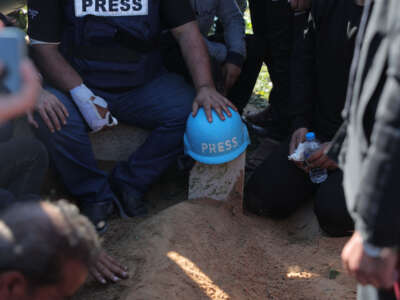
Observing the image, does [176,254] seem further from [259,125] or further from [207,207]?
[259,125]

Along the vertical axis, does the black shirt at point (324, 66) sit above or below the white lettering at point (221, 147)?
above

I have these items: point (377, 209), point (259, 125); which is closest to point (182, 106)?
point (259, 125)

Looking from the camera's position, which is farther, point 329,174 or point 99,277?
point 329,174

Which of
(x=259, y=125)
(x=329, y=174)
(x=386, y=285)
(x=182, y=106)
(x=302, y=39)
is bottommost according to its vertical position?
(x=259, y=125)

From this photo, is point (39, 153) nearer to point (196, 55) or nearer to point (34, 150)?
point (34, 150)

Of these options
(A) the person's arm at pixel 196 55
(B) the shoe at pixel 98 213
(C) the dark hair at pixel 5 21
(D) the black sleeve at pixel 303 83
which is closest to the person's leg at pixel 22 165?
(B) the shoe at pixel 98 213

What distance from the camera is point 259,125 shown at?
13.8 ft

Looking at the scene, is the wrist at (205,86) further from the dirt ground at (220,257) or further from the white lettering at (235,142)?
the dirt ground at (220,257)

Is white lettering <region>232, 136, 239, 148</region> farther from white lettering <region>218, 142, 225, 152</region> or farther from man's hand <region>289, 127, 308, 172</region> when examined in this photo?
man's hand <region>289, 127, 308, 172</region>

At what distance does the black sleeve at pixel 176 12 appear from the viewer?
9.63ft

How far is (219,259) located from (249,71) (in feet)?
6.23

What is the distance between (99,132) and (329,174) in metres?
1.59

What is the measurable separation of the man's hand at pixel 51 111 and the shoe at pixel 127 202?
57 centimetres

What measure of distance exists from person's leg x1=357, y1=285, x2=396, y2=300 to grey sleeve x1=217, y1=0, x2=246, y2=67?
2.34m
